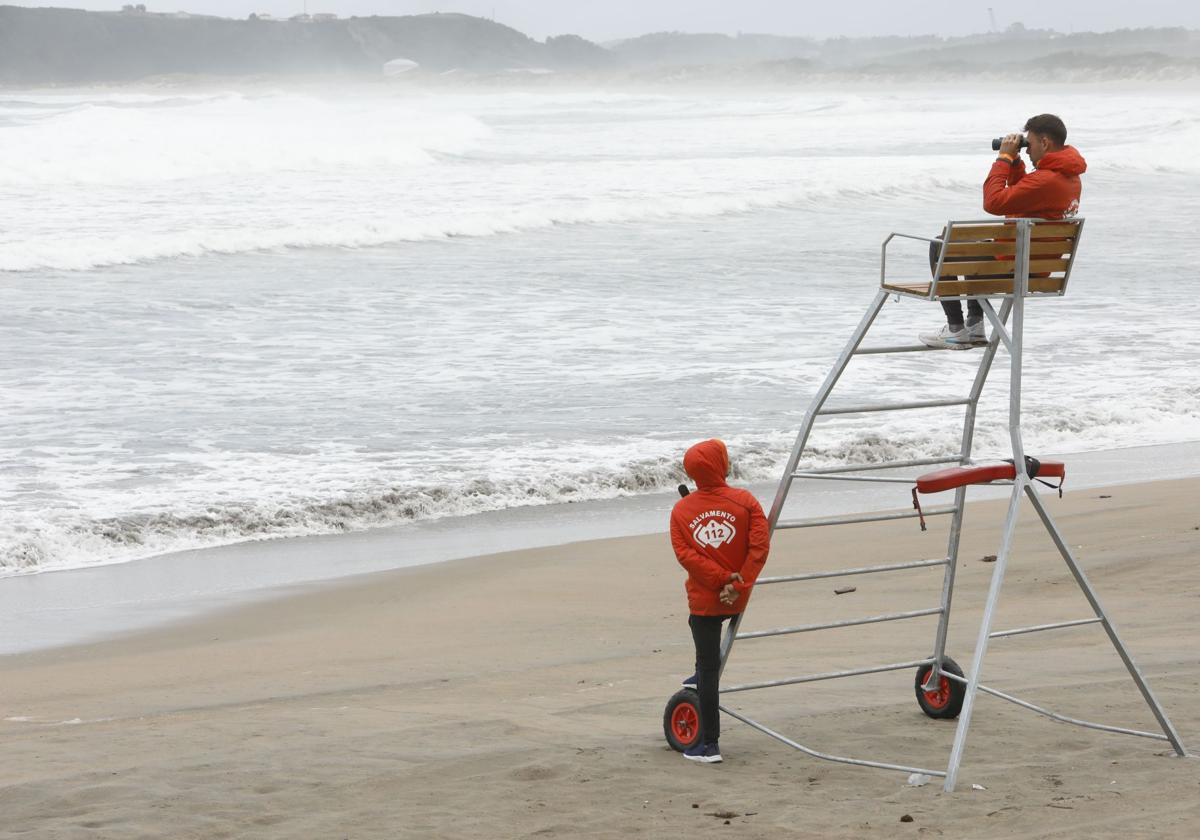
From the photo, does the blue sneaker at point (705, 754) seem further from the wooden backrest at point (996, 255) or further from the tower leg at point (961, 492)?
the wooden backrest at point (996, 255)

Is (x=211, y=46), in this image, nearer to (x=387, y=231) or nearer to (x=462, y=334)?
(x=387, y=231)

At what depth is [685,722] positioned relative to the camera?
4.84 metres

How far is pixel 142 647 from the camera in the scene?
692 centimetres

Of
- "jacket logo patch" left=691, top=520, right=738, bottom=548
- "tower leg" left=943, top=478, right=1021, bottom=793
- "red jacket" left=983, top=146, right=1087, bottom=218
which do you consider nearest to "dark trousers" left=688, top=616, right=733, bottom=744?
"jacket logo patch" left=691, top=520, right=738, bottom=548

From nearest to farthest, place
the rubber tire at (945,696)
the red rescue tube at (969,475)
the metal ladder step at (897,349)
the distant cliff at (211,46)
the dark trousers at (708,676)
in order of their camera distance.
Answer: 1. the red rescue tube at (969,475)
2. the metal ladder step at (897,349)
3. the dark trousers at (708,676)
4. the rubber tire at (945,696)
5. the distant cliff at (211,46)

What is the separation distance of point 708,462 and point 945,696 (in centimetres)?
138

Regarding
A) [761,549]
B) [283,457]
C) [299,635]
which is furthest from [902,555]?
[283,457]

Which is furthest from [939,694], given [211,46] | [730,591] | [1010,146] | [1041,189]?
[211,46]

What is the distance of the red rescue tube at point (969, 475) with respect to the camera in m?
4.18

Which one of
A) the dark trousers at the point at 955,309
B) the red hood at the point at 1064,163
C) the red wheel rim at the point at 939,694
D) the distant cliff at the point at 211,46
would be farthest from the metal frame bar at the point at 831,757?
the distant cliff at the point at 211,46

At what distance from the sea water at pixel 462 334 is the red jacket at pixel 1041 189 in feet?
19.5

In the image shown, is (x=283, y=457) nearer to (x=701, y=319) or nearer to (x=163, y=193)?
(x=701, y=319)

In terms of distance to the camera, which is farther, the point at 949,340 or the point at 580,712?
the point at 580,712

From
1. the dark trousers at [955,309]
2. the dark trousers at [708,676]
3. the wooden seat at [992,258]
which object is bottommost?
the dark trousers at [708,676]
